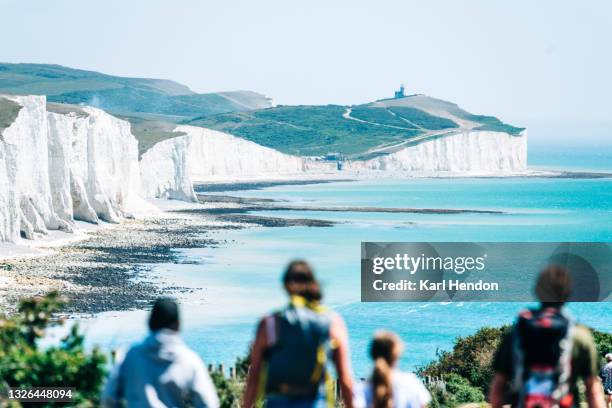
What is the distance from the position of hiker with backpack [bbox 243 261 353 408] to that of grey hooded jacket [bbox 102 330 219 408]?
0.37 meters

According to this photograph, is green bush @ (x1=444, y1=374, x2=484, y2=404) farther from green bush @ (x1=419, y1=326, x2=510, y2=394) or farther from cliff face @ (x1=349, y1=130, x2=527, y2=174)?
cliff face @ (x1=349, y1=130, x2=527, y2=174)

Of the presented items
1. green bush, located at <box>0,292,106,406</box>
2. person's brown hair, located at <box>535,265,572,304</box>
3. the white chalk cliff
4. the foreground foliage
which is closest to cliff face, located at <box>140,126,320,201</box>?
the white chalk cliff

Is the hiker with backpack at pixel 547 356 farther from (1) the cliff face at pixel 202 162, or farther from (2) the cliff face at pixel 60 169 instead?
(1) the cliff face at pixel 202 162

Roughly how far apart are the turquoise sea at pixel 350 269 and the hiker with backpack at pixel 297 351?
38.6 inches

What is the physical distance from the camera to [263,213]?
7850 centimetres

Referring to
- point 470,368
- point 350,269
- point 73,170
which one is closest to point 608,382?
point 470,368

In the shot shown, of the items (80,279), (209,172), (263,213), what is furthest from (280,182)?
(80,279)

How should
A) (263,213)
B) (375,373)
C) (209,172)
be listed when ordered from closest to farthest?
(375,373) → (263,213) → (209,172)

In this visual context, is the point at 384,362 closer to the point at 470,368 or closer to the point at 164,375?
the point at 164,375

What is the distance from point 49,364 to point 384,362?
8.11 feet

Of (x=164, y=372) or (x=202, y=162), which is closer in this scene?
(x=164, y=372)

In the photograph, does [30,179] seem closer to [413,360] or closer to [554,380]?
[413,360]

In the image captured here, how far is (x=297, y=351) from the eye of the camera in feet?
15.3

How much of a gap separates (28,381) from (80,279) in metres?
30.8
